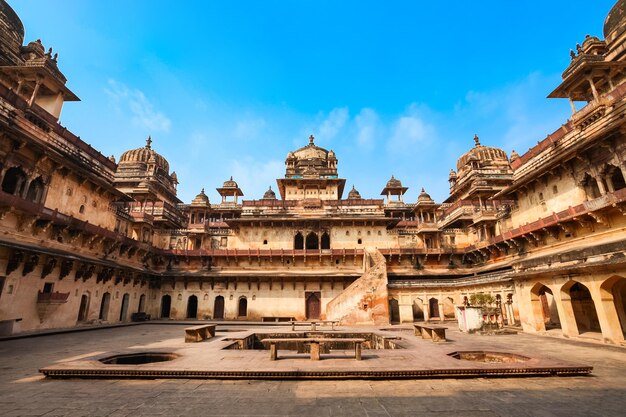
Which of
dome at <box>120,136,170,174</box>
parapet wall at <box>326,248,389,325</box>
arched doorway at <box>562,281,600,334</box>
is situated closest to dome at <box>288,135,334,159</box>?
dome at <box>120,136,170,174</box>

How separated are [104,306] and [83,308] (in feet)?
7.03

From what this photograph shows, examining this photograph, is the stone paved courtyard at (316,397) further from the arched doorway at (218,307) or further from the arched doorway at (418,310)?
the arched doorway at (218,307)

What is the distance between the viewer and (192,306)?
30.9m

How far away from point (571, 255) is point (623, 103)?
9555 millimetres

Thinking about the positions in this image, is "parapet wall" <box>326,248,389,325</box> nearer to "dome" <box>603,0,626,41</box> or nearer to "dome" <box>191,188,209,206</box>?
"dome" <box>191,188,209,206</box>

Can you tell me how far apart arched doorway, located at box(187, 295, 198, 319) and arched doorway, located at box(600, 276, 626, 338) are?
30.5 m

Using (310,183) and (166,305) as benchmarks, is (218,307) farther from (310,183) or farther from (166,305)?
(310,183)

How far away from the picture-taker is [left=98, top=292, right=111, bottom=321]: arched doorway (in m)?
23.2

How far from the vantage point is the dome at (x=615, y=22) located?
22859mm

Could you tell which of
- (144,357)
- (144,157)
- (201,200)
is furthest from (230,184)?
(144,357)

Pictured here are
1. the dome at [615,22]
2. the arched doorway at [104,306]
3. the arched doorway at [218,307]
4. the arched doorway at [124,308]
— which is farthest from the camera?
the arched doorway at [218,307]

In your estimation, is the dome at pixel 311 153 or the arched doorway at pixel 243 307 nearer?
the arched doorway at pixel 243 307

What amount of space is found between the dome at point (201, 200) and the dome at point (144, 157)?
13659 mm

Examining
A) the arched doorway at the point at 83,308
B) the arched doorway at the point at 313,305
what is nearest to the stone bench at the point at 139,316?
the arched doorway at the point at 83,308
